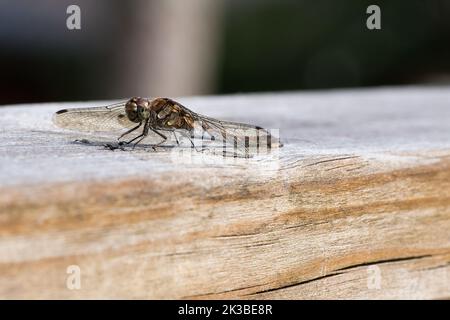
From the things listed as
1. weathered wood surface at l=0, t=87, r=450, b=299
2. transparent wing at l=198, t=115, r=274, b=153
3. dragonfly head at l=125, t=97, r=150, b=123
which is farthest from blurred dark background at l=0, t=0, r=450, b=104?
weathered wood surface at l=0, t=87, r=450, b=299

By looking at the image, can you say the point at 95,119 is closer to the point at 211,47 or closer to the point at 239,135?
the point at 239,135

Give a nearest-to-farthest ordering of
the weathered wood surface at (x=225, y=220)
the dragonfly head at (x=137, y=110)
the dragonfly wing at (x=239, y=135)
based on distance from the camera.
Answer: the weathered wood surface at (x=225, y=220)
the dragonfly wing at (x=239, y=135)
the dragonfly head at (x=137, y=110)

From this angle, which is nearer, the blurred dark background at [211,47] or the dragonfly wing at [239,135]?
the dragonfly wing at [239,135]

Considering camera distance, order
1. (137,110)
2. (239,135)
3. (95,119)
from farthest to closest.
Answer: (137,110)
(95,119)
(239,135)

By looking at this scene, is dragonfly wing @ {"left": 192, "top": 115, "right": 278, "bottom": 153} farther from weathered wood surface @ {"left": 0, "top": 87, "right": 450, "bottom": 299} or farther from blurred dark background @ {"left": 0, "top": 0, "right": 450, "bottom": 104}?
blurred dark background @ {"left": 0, "top": 0, "right": 450, "bottom": 104}

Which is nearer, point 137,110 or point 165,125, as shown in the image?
point 165,125

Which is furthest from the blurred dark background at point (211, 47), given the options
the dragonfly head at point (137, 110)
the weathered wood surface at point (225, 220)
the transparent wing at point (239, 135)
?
the weathered wood surface at point (225, 220)

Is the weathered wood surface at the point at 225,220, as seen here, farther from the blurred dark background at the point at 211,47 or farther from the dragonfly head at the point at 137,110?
the blurred dark background at the point at 211,47

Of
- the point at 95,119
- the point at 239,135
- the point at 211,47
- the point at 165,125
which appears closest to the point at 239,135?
the point at 239,135
